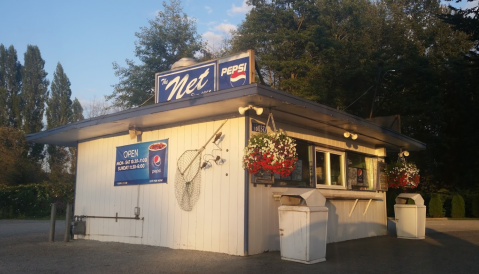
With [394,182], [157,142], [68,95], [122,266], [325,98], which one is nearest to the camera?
[122,266]

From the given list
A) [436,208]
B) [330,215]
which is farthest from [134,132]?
[436,208]

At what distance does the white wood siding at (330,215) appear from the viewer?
28.3 feet

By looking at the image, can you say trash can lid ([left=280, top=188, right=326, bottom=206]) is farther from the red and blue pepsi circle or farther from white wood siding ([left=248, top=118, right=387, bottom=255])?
the red and blue pepsi circle

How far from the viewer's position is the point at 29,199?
86.2 feet

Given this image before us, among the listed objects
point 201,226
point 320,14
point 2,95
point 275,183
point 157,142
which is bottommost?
point 201,226

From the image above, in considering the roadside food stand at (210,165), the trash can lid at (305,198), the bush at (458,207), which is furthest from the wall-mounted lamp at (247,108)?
the bush at (458,207)

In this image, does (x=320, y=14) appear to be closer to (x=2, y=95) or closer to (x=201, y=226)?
(x=201, y=226)

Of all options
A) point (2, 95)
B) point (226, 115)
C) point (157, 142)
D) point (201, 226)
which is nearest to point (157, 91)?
point (157, 142)

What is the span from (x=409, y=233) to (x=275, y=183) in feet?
16.0

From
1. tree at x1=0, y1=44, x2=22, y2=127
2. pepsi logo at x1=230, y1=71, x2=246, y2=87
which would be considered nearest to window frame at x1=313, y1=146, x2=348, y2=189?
pepsi logo at x1=230, y1=71, x2=246, y2=87

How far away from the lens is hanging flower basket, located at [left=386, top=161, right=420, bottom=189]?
1291 centimetres

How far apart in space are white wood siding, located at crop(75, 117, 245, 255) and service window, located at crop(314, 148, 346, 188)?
8.91ft

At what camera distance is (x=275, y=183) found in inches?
364

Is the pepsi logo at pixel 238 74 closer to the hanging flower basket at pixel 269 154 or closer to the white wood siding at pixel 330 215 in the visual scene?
the white wood siding at pixel 330 215
